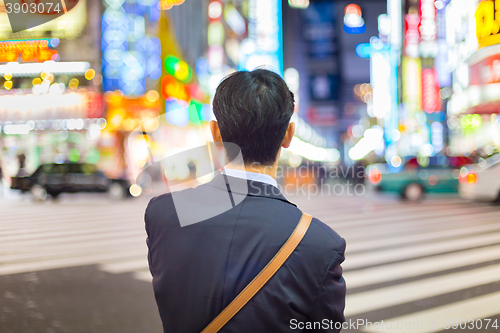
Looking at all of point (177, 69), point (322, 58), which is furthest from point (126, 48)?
point (322, 58)

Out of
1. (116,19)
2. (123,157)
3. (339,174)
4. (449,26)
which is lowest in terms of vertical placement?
(339,174)

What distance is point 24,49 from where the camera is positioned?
3.05 meters

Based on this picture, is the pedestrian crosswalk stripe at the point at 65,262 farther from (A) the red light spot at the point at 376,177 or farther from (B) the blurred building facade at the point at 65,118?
(A) the red light spot at the point at 376,177

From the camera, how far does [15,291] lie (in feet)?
15.9

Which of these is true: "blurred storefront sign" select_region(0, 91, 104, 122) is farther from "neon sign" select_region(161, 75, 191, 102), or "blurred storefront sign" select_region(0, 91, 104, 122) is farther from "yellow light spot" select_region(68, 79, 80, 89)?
"neon sign" select_region(161, 75, 191, 102)

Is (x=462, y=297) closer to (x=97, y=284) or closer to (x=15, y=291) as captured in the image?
(x=97, y=284)

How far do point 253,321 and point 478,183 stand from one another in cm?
1331

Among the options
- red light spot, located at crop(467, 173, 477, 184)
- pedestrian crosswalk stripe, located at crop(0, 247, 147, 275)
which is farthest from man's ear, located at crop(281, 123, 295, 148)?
red light spot, located at crop(467, 173, 477, 184)

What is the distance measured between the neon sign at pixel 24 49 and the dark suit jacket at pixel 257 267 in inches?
89.2

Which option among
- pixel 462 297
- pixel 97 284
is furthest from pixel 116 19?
→ pixel 462 297

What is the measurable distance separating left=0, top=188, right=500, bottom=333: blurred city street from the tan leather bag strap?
9.02 ft

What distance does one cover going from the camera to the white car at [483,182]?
40.3 ft

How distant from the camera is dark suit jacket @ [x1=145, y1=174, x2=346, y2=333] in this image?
4.22 ft

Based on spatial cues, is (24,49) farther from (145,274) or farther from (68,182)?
(68,182)
